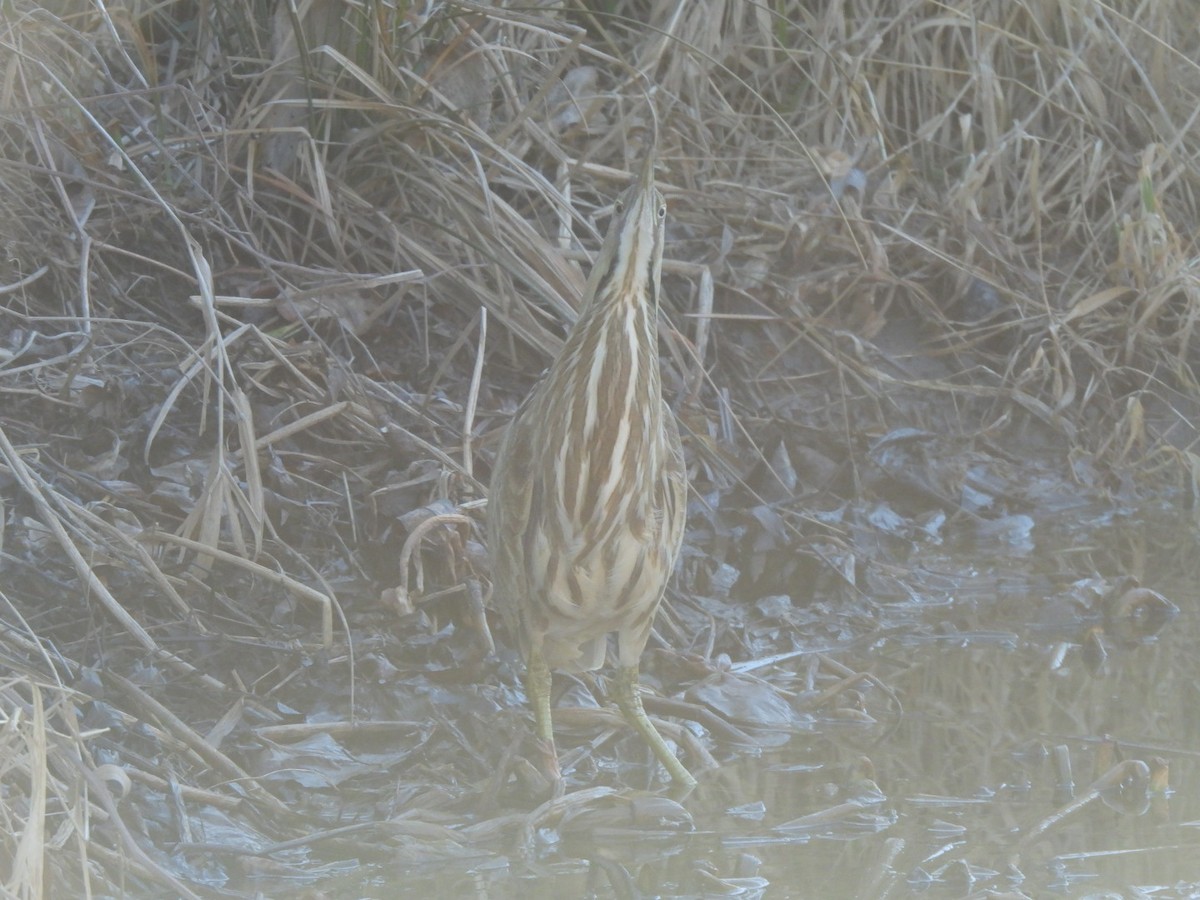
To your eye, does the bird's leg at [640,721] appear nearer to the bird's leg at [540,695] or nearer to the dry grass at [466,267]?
the bird's leg at [540,695]

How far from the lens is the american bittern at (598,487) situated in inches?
98.5

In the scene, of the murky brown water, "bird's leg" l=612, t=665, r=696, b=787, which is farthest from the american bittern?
the murky brown water

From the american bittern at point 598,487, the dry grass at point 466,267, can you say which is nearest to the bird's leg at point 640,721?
the american bittern at point 598,487

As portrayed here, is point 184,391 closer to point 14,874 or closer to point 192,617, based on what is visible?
point 192,617

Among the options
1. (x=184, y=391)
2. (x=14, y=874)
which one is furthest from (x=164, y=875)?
(x=184, y=391)

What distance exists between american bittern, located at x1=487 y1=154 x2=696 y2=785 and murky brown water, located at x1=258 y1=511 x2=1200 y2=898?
250 millimetres

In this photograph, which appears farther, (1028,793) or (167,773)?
(1028,793)

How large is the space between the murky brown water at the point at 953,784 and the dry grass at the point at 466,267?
429 mm

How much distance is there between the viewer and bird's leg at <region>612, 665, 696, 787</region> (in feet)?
8.30

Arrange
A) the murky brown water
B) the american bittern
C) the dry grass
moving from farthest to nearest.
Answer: the dry grass → the american bittern → the murky brown water

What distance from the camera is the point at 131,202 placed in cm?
351

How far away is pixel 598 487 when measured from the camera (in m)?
2.50

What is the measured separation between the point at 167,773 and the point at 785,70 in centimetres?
286

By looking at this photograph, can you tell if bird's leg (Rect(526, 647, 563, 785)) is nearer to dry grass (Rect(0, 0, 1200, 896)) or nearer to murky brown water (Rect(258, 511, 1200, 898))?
murky brown water (Rect(258, 511, 1200, 898))
